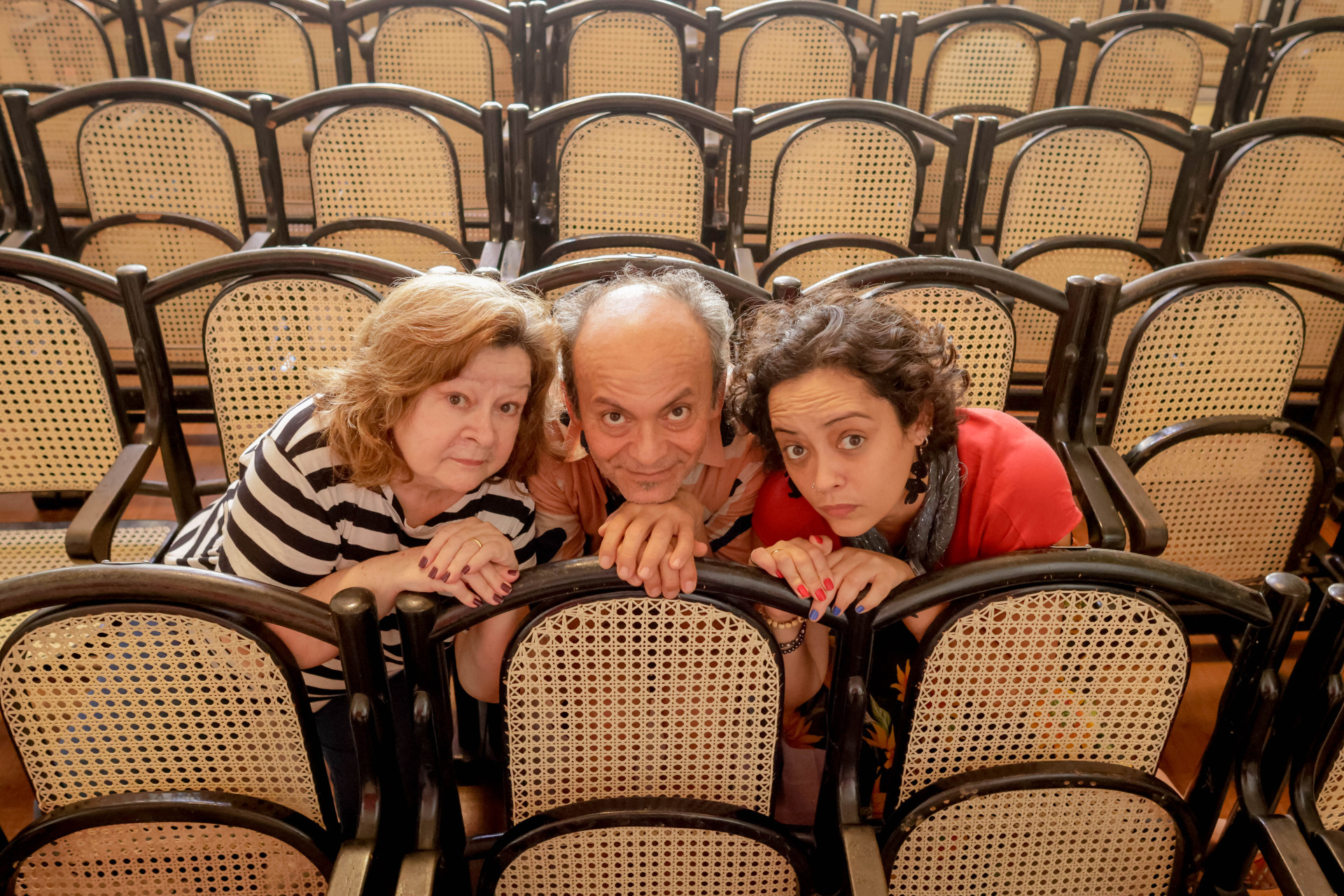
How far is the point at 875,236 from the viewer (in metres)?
2.50

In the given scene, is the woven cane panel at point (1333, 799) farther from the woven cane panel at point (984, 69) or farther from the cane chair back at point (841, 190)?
the woven cane panel at point (984, 69)

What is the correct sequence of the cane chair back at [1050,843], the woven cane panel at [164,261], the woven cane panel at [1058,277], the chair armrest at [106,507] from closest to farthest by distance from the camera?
the cane chair back at [1050,843]
the chair armrest at [106,507]
the woven cane panel at [164,261]
the woven cane panel at [1058,277]

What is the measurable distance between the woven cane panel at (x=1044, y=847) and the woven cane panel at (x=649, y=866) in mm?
176

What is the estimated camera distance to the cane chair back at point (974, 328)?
1.65 meters

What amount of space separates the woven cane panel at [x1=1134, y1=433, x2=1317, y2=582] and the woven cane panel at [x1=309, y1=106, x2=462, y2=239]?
1925 mm

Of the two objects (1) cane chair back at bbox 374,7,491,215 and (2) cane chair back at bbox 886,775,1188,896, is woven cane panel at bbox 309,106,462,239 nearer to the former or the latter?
(1) cane chair back at bbox 374,7,491,215

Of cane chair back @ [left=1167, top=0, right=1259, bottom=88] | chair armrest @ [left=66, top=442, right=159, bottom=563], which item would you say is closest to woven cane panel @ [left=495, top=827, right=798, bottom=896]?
chair armrest @ [left=66, top=442, right=159, bottom=563]

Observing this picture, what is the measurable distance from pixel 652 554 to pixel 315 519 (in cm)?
53

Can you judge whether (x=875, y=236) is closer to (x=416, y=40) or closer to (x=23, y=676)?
(x=416, y=40)

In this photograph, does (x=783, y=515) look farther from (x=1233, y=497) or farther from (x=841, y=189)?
(x=841, y=189)

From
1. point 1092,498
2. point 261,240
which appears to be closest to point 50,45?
point 261,240

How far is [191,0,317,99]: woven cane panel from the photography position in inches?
131

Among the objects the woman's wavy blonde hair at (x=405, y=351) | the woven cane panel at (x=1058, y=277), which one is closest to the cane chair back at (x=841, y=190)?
the woven cane panel at (x=1058, y=277)

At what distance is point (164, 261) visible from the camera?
8.44 feet
